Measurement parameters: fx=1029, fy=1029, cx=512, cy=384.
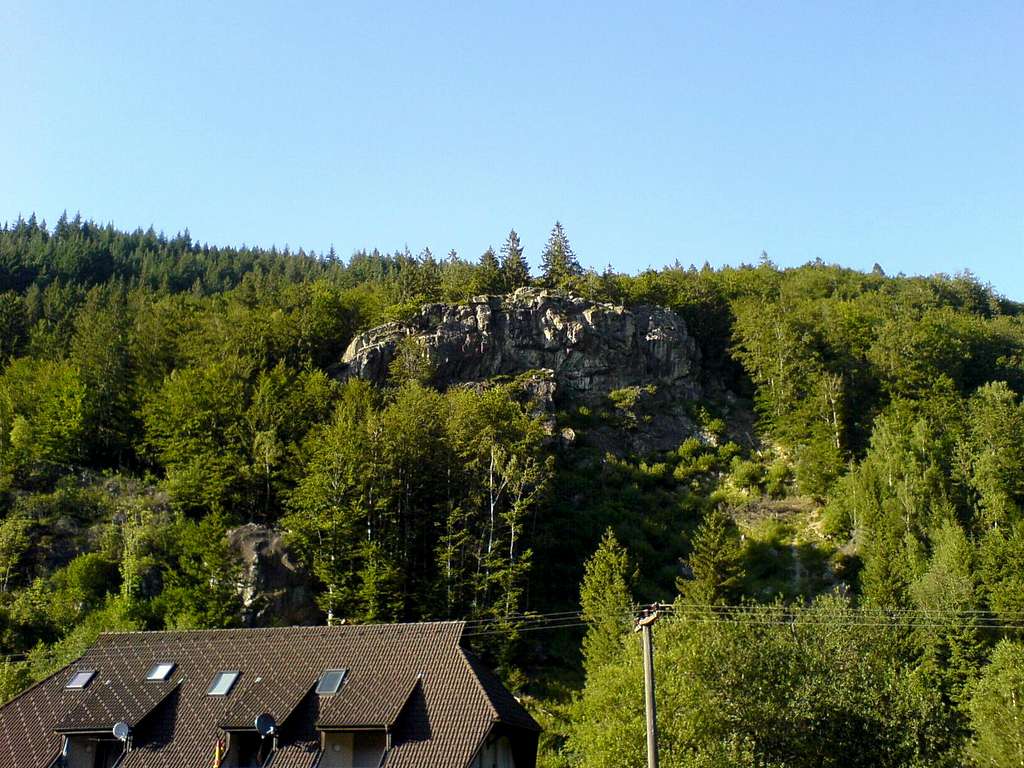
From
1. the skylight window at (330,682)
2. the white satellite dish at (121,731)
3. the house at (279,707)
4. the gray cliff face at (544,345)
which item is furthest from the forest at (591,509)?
the white satellite dish at (121,731)

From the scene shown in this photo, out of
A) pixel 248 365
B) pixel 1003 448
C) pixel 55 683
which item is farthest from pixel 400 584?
pixel 1003 448

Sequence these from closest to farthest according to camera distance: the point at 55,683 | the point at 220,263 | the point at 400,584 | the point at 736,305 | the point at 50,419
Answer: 1. the point at 55,683
2. the point at 400,584
3. the point at 50,419
4. the point at 736,305
5. the point at 220,263

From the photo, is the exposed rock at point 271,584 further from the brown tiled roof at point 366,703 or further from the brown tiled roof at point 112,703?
the brown tiled roof at point 366,703

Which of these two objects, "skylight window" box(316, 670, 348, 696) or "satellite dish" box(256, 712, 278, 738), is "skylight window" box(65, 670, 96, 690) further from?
"skylight window" box(316, 670, 348, 696)

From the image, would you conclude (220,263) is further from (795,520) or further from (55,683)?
(55,683)

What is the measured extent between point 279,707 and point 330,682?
192 cm

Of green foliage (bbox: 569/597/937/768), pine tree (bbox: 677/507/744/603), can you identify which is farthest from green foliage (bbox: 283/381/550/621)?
green foliage (bbox: 569/597/937/768)

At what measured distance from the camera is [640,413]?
81.7 metres

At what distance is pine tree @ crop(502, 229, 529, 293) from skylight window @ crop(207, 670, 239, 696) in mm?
60607

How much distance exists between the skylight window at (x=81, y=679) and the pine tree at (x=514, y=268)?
6045 cm

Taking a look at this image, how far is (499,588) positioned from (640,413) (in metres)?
28.1

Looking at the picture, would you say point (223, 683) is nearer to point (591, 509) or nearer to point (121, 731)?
point (121, 731)

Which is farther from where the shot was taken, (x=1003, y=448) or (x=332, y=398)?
(x=332, y=398)

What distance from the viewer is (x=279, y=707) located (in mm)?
34125
